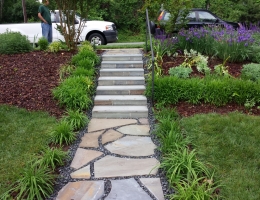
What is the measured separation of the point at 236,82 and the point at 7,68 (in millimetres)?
4446

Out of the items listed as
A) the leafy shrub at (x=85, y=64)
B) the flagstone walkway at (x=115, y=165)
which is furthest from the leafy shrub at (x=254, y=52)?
the leafy shrub at (x=85, y=64)

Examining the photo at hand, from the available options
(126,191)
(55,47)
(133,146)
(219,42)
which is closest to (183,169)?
(126,191)

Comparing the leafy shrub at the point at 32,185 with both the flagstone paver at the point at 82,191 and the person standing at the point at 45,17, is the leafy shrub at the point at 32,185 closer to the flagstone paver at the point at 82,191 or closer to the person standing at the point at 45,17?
the flagstone paver at the point at 82,191

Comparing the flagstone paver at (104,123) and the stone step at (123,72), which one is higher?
the stone step at (123,72)

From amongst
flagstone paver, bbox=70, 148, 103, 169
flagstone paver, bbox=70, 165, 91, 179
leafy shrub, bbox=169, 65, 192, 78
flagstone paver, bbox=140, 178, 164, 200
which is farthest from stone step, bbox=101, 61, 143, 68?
flagstone paver, bbox=140, 178, 164, 200

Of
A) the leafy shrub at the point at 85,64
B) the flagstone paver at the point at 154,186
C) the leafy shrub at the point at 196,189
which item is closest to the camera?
the leafy shrub at the point at 196,189

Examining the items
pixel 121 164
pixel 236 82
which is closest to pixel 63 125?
pixel 121 164

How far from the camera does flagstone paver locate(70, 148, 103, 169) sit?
11.1 ft

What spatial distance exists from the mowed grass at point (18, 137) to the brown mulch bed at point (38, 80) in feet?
0.83

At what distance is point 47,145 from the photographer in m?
3.69

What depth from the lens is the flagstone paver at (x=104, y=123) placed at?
4406mm

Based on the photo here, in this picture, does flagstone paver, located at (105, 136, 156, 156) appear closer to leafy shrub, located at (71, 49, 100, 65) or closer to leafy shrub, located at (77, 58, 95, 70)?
leafy shrub, located at (77, 58, 95, 70)

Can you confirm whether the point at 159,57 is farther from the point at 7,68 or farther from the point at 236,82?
the point at 7,68

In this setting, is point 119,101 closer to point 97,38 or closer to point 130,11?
point 97,38
